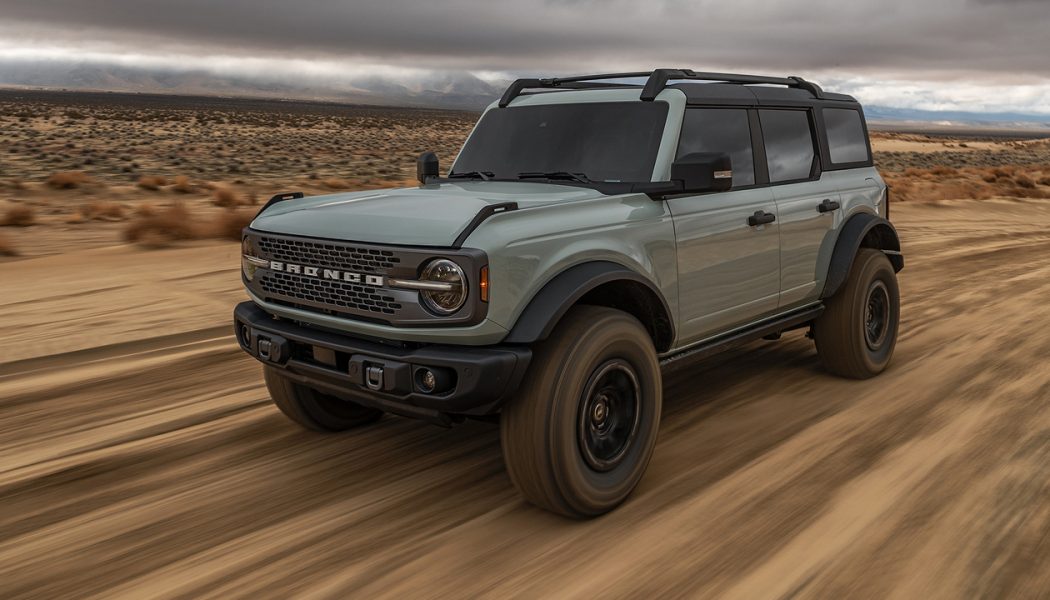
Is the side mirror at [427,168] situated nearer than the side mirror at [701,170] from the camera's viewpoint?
No

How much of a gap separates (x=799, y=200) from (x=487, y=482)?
8.36 ft

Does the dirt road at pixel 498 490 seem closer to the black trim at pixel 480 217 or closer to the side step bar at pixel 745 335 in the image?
the side step bar at pixel 745 335

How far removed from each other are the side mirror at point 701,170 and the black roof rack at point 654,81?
640mm

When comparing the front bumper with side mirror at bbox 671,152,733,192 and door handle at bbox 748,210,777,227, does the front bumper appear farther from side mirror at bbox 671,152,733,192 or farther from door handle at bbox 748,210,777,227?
door handle at bbox 748,210,777,227

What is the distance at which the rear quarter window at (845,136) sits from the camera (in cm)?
598

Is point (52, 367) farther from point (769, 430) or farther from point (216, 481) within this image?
point (769, 430)

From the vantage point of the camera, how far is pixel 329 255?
3.88 m

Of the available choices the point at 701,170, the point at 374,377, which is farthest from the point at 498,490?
the point at 701,170

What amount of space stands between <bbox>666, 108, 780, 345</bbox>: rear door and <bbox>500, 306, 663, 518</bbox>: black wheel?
590 mm

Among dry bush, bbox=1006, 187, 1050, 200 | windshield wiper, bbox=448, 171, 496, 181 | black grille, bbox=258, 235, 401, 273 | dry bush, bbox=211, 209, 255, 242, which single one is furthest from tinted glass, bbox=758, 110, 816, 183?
dry bush, bbox=1006, 187, 1050, 200

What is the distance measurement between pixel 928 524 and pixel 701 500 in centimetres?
93

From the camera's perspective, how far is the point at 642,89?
4.88 metres

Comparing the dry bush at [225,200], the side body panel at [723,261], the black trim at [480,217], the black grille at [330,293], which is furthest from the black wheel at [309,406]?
the dry bush at [225,200]

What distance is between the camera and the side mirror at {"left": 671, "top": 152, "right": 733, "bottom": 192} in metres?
4.21
